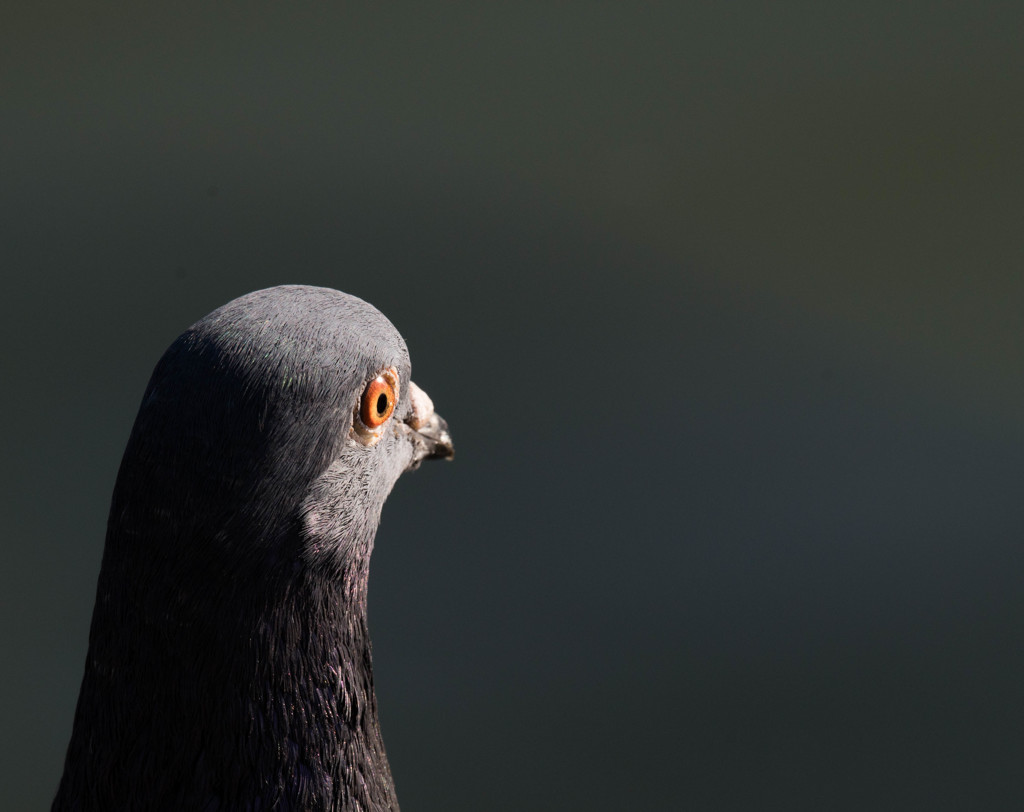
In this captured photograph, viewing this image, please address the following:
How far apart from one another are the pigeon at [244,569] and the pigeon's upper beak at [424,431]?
244 mm

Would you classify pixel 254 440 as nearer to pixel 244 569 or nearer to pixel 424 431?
pixel 244 569

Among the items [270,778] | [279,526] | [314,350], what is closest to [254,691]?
[270,778]

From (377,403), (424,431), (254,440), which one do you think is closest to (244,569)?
(254,440)

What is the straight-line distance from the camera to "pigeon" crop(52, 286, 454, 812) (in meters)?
1.81

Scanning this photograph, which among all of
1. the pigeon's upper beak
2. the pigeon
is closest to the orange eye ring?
the pigeon

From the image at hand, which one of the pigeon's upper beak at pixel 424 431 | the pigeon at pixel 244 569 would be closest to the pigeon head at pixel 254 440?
the pigeon at pixel 244 569

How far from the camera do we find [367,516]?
2.13 meters

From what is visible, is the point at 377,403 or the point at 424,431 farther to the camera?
the point at 424,431

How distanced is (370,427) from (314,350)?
0.24m

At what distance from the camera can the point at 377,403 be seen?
2104mm

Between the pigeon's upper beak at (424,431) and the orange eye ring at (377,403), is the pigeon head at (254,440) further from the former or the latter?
the pigeon's upper beak at (424,431)

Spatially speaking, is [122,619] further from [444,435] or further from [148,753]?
[444,435]

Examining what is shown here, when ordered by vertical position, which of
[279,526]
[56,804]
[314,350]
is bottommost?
[56,804]

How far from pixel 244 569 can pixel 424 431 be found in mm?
695
